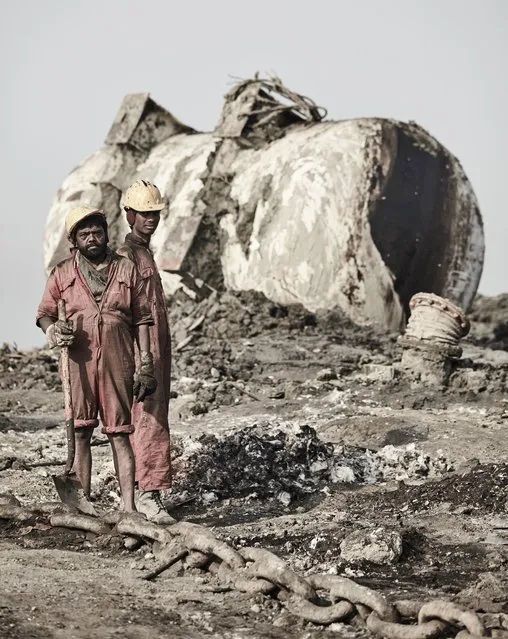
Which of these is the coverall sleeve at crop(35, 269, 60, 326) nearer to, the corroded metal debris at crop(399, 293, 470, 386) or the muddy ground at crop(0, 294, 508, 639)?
the muddy ground at crop(0, 294, 508, 639)

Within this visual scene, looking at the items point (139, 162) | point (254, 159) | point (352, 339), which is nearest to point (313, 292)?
point (352, 339)

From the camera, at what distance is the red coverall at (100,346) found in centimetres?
729

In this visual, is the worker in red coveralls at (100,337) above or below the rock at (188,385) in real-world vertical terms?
above

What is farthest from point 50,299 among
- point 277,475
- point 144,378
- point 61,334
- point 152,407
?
point 277,475

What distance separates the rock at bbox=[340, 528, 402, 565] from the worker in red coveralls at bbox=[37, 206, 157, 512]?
1395 millimetres

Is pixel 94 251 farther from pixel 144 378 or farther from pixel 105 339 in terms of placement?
pixel 144 378

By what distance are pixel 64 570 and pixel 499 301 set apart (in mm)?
16168

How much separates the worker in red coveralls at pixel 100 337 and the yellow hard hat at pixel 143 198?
43 cm

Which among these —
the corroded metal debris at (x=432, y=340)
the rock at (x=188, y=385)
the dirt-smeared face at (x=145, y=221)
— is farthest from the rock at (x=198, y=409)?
the dirt-smeared face at (x=145, y=221)

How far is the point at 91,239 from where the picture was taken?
7285mm

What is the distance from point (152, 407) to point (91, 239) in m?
1.08

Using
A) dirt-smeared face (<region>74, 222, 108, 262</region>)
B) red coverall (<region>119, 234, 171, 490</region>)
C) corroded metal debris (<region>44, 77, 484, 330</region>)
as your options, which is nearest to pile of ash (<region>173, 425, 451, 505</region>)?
red coverall (<region>119, 234, 171, 490</region>)

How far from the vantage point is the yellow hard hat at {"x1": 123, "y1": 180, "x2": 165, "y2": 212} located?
25.5 feet

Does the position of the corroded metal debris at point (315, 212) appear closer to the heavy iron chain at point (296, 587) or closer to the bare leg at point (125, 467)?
the bare leg at point (125, 467)
